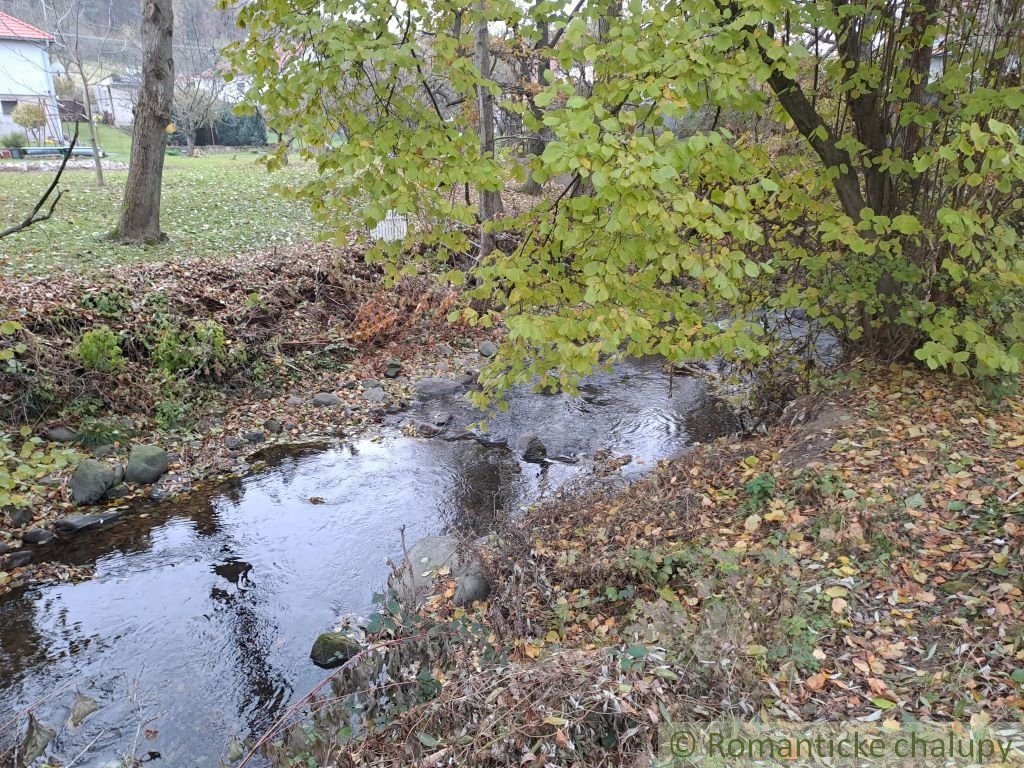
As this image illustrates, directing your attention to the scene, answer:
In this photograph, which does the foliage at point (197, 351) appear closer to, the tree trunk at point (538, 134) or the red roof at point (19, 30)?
the tree trunk at point (538, 134)

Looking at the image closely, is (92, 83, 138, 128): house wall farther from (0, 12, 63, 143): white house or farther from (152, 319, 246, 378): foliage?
(152, 319, 246, 378): foliage

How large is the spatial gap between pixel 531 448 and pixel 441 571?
2.93 m

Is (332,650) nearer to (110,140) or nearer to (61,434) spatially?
(61,434)

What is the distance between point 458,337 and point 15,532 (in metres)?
7.26

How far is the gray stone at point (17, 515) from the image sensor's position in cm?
664

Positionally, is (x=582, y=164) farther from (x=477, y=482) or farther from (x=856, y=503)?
(x=477, y=482)

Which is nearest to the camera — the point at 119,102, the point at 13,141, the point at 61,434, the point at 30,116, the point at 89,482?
the point at 89,482

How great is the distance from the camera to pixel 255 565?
→ 625 centimetres

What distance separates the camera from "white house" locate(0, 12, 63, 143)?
84.2ft

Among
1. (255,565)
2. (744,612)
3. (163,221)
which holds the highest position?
(163,221)

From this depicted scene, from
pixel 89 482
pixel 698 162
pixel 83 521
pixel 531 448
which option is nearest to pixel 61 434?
pixel 89 482

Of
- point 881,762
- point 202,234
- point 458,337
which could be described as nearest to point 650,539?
point 881,762

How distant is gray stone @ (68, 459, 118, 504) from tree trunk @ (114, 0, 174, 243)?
5904 millimetres

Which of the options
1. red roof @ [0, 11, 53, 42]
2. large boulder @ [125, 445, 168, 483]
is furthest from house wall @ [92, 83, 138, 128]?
large boulder @ [125, 445, 168, 483]
